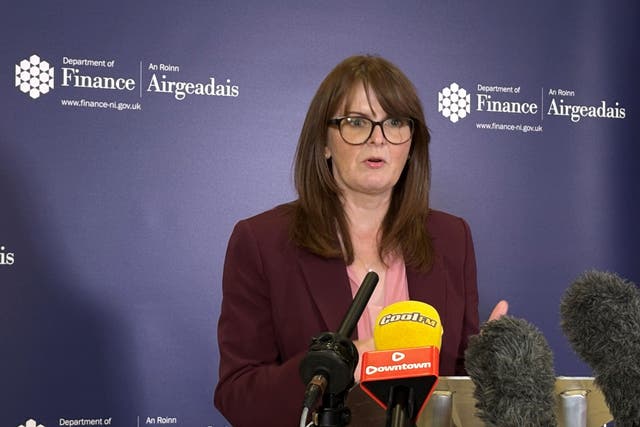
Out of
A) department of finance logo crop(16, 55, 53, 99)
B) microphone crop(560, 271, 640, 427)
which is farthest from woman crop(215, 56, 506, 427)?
department of finance logo crop(16, 55, 53, 99)

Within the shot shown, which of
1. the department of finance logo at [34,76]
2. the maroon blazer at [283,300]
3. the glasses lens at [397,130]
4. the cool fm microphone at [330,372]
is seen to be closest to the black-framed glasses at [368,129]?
the glasses lens at [397,130]

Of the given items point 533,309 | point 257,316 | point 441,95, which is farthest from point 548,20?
point 257,316

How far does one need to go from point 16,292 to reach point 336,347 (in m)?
2.08

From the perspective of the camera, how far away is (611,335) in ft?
2.62

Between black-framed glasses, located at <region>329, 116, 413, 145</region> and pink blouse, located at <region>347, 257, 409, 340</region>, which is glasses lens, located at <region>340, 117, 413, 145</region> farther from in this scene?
pink blouse, located at <region>347, 257, 409, 340</region>

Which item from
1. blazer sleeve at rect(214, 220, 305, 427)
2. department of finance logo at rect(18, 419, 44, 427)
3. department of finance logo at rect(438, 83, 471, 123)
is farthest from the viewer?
department of finance logo at rect(438, 83, 471, 123)

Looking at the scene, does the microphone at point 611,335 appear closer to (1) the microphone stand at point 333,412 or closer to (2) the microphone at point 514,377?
(2) the microphone at point 514,377

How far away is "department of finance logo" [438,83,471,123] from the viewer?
3.21 m

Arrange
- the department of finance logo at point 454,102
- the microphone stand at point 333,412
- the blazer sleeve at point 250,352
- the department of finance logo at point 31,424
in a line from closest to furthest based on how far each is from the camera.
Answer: the microphone stand at point 333,412
the blazer sleeve at point 250,352
the department of finance logo at point 31,424
the department of finance logo at point 454,102

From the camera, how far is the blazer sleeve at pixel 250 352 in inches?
56.2

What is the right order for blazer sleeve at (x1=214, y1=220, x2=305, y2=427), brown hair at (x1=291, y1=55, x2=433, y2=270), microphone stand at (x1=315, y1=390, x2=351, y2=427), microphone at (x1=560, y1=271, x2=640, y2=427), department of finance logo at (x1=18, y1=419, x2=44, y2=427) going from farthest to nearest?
1. department of finance logo at (x1=18, y1=419, x2=44, y2=427)
2. brown hair at (x1=291, y1=55, x2=433, y2=270)
3. blazer sleeve at (x1=214, y1=220, x2=305, y2=427)
4. microphone stand at (x1=315, y1=390, x2=351, y2=427)
5. microphone at (x1=560, y1=271, x2=640, y2=427)

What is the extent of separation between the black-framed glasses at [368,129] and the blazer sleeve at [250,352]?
296mm

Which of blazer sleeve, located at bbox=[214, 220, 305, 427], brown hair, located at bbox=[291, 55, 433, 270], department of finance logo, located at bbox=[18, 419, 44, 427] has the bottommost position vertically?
department of finance logo, located at bbox=[18, 419, 44, 427]

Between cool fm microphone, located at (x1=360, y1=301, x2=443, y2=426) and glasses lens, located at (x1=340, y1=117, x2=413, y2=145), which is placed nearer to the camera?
cool fm microphone, located at (x1=360, y1=301, x2=443, y2=426)
